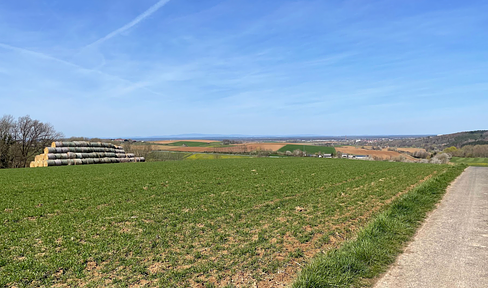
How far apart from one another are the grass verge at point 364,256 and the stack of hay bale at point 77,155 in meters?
34.6

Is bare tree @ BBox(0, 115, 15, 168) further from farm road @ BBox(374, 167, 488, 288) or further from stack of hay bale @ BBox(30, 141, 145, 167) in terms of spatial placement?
farm road @ BBox(374, 167, 488, 288)

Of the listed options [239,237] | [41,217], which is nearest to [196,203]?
[239,237]

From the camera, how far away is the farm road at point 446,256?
497cm

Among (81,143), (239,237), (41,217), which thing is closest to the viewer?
(239,237)

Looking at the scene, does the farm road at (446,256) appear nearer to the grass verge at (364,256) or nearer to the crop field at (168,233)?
the grass verge at (364,256)

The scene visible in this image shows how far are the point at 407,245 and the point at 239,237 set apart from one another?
176 inches

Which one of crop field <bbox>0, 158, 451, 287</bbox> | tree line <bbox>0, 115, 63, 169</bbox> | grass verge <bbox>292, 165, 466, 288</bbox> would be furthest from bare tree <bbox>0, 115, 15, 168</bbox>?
grass verge <bbox>292, 165, 466, 288</bbox>

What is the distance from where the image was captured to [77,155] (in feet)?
110

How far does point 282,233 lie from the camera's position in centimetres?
792

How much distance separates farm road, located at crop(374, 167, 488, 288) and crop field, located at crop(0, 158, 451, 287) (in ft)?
5.82

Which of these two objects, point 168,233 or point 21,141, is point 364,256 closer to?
point 168,233

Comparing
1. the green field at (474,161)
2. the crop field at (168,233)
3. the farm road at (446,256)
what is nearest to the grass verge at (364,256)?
the farm road at (446,256)

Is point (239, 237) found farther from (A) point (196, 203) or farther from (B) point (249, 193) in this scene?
(B) point (249, 193)

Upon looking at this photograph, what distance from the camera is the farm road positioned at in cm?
497
